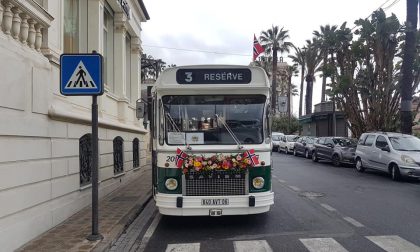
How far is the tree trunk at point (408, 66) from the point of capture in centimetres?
2039

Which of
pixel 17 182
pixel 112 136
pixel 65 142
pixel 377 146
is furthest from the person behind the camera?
pixel 377 146

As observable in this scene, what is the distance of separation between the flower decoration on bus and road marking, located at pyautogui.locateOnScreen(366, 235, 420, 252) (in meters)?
2.46

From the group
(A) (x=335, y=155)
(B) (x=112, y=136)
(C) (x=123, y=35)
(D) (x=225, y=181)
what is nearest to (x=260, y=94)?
(D) (x=225, y=181)

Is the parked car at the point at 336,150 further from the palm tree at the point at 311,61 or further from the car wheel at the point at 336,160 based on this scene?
the palm tree at the point at 311,61

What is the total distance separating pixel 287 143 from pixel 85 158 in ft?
89.3

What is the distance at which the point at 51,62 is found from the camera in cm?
847

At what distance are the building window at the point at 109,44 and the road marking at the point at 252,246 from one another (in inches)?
359

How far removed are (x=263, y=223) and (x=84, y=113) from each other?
16.1 ft

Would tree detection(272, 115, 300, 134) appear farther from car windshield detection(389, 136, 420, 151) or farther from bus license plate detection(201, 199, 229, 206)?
bus license plate detection(201, 199, 229, 206)

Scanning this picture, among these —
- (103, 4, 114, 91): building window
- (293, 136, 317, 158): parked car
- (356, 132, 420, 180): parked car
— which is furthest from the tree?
(103, 4, 114, 91): building window

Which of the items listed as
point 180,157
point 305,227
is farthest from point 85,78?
point 305,227

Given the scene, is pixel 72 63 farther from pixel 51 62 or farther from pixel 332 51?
pixel 332 51

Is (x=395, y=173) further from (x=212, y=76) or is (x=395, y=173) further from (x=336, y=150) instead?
(x=212, y=76)

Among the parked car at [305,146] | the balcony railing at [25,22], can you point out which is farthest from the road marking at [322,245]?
the parked car at [305,146]
